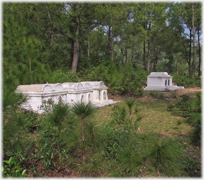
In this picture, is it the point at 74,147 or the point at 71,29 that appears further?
the point at 71,29

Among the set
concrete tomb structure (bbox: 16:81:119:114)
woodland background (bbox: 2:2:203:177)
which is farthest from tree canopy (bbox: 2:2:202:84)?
concrete tomb structure (bbox: 16:81:119:114)

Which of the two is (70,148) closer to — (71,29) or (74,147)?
(74,147)

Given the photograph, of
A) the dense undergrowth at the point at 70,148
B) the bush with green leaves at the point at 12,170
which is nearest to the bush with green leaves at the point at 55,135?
the dense undergrowth at the point at 70,148

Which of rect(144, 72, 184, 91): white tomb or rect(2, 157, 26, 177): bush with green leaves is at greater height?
rect(144, 72, 184, 91): white tomb

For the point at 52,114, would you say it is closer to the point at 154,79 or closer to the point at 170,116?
the point at 170,116

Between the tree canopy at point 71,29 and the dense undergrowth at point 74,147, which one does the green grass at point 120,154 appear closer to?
the dense undergrowth at point 74,147

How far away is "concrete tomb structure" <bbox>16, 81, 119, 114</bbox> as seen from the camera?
6.92 metres

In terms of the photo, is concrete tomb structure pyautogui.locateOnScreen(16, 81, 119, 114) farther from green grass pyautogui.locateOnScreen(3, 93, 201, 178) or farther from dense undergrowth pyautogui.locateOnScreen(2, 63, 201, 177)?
green grass pyautogui.locateOnScreen(3, 93, 201, 178)

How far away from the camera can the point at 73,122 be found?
3350mm

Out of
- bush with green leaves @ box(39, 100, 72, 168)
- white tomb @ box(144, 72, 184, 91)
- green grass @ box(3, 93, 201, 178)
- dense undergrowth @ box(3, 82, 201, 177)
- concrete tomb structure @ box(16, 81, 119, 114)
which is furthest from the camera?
white tomb @ box(144, 72, 184, 91)

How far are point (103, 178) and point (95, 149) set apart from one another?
0.52m

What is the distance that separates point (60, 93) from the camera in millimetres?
8203

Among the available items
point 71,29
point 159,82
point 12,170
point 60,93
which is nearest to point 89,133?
point 12,170

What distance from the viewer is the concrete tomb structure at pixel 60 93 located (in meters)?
6.92
